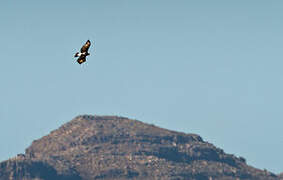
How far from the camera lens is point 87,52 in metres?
178

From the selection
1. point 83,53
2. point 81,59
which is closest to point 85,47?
point 83,53

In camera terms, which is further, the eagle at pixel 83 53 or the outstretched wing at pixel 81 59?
the outstretched wing at pixel 81 59

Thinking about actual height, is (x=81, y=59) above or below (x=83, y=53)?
below

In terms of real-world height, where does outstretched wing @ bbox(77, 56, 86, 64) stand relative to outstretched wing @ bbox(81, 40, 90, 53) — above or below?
below

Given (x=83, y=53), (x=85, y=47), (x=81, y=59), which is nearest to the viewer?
(x=85, y=47)

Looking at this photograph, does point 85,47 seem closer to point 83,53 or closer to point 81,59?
point 83,53

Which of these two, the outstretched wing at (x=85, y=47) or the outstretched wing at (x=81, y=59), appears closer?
the outstretched wing at (x=85, y=47)

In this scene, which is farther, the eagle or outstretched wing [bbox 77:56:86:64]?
outstretched wing [bbox 77:56:86:64]

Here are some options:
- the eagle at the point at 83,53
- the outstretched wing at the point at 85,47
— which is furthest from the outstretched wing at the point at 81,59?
the outstretched wing at the point at 85,47

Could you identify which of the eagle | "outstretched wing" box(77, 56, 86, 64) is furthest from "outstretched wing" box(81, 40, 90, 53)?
"outstretched wing" box(77, 56, 86, 64)

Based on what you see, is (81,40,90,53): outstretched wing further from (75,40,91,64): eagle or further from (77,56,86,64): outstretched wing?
Result: (77,56,86,64): outstretched wing

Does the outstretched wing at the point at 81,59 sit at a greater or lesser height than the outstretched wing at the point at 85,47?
lesser

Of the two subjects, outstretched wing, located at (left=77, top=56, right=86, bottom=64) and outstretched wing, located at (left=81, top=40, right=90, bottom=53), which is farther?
outstretched wing, located at (left=77, top=56, right=86, bottom=64)

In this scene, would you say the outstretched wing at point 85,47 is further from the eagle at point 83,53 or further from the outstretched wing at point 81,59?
the outstretched wing at point 81,59
